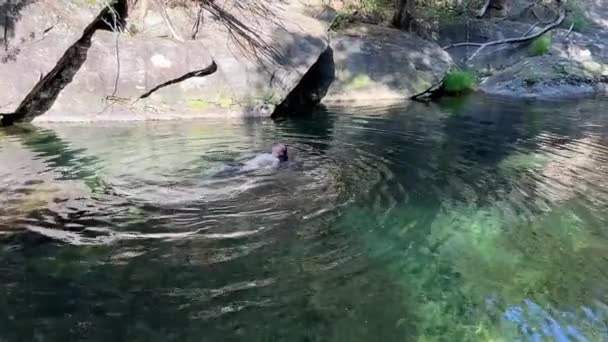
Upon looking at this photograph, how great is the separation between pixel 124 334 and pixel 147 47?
950 centimetres

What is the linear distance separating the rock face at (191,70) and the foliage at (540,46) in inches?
352

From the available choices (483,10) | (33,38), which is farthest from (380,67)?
(33,38)

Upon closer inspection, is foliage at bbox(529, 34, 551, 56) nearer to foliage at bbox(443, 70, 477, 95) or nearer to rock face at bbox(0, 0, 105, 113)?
foliage at bbox(443, 70, 477, 95)

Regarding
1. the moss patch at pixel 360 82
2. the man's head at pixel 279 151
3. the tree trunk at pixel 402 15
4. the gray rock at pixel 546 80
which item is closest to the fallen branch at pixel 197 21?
the moss patch at pixel 360 82

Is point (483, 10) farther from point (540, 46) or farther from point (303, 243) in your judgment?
point (303, 243)

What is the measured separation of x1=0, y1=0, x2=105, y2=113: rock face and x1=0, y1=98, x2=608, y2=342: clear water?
2186 millimetres

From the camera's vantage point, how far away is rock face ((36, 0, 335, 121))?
11.5 metres

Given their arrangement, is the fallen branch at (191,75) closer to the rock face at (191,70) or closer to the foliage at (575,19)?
the rock face at (191,70)

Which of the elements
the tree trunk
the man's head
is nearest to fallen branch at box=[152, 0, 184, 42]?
the man's head

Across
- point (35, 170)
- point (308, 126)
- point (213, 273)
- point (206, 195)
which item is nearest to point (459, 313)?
point (213, 273)

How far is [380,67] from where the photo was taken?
15.0m

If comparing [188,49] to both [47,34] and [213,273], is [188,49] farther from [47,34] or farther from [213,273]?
[213,273]

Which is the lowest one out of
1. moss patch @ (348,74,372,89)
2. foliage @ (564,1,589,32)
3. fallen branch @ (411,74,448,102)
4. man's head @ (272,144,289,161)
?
man's head @ (272,144,289,161)

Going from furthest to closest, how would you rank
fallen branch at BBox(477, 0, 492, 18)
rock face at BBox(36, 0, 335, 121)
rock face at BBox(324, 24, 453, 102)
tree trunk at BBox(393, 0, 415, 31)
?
fallen branch at BBox(477, 0, 492, 18) < tree trunk at BBox(393, 0, 415, 31) < rock face at BBox(324, 24, 453, 102) < rock face at BBox(36, 0, 335, 121)
